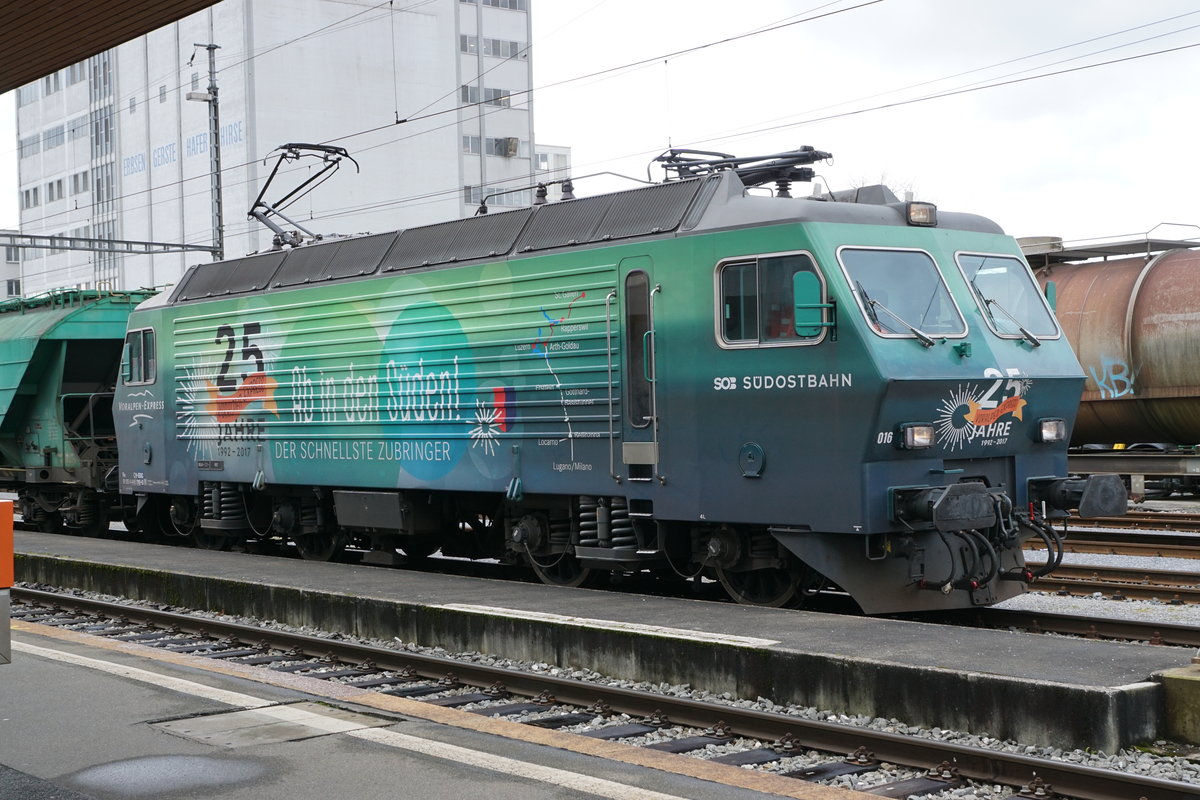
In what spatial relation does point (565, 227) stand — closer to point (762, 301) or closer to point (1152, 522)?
point (762, 301)

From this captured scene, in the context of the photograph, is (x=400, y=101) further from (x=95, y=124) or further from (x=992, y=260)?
(x=992, y=260)

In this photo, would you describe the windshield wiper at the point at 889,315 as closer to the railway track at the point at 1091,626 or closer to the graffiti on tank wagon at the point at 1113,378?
the railway track at the point at 1091,626

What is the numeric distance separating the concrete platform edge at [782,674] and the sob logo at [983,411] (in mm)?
2979

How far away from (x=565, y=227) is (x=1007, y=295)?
3.89 metres

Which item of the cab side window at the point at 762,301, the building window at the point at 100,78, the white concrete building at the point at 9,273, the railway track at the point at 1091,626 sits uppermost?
the building window at the point at 100,78

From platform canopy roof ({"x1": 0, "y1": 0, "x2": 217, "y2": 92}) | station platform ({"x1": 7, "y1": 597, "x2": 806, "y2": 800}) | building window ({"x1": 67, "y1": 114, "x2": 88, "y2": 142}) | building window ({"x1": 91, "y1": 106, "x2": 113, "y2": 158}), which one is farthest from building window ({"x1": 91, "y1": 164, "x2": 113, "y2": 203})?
station platform ({"x1": 7, "y1": 597, "x2": 806, "y2": 800})

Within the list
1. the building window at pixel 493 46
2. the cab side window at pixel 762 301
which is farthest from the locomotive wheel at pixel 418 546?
the building window at pixel 493 46

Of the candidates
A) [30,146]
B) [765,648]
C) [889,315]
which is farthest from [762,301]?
[30,146]

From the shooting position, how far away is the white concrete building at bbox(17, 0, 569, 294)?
61281 millimetres

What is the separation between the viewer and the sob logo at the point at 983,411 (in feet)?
33.3

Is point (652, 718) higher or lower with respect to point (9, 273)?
lower

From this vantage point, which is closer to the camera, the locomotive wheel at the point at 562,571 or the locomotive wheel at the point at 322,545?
the locomotive wheel at the point at 562,571

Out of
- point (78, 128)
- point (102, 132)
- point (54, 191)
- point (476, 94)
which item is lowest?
point (54, 191)

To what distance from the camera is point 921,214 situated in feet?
35.2
